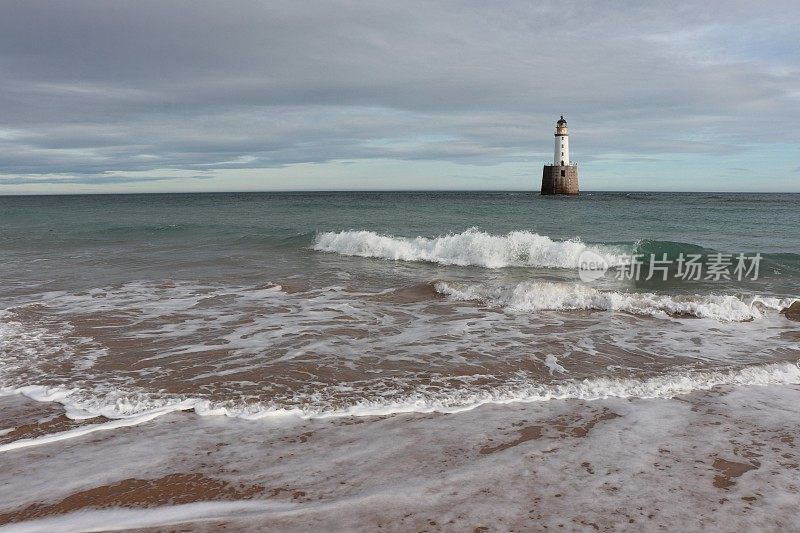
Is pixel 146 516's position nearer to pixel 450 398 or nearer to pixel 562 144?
pixel 450 398

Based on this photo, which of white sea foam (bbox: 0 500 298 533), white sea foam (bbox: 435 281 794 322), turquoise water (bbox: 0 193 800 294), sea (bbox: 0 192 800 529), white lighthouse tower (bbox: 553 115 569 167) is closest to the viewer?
white sea foam (bbox: 0 500 298 533)

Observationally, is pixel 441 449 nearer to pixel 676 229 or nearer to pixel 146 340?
pixel 146 340

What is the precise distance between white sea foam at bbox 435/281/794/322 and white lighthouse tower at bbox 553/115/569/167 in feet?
182

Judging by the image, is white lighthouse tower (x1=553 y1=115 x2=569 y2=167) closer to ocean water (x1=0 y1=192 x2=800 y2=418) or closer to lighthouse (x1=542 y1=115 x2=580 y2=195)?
lighthouse (x1=542 y1=115 x2=580 y2=195)

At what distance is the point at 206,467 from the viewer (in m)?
3.80

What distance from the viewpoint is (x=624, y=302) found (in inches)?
372

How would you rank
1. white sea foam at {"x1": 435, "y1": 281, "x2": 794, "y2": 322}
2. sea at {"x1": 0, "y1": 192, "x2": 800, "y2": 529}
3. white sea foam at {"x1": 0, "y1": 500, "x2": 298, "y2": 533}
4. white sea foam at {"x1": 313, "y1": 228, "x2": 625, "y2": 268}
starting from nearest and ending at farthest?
white sea foam at {"x1": 0, "y1": 500, "x2": 298, "y2": 533} → sea at {"x1": 0, "y1": 192, "x2": 800, "y2": 529} → white sea foam at {"x1": 435, "y1": 281, "x2": 794, "y2": 322} → white sea foam at {"x1": 313, "y1": 228, "x2": 625, "y2": 268}

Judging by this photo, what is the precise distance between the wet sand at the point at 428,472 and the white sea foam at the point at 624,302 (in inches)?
173

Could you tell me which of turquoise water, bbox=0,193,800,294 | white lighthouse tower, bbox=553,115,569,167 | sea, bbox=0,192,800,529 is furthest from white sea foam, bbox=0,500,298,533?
white lighthouse tower, bbox=553,115,569,167

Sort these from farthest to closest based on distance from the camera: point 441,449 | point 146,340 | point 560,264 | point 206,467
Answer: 1. point 560,264
2. point 146,340
3. point 441,449
4. point 206,467

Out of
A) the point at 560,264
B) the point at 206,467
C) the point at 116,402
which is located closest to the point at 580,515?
the point at 206,467

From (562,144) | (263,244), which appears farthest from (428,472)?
(562,144)

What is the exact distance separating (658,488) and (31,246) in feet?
76.6

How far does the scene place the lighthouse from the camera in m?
62.9
